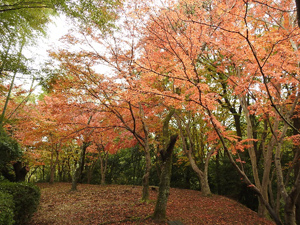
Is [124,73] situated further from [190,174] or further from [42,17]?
[190,174]

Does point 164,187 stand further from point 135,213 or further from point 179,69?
point 179,69

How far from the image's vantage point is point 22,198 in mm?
5004

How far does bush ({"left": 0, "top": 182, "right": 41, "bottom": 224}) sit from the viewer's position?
4.84 m

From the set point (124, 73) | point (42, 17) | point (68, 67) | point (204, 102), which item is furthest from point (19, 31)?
point (204, 102)

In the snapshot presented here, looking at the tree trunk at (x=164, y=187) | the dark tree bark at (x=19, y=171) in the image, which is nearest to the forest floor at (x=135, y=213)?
the tree trunk at (x=164, y=187)

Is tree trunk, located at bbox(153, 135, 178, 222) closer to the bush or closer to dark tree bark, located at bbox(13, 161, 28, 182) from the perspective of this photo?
the bush

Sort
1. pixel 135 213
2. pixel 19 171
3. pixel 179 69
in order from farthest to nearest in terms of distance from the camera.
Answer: pixel 19 171 → pixel 135 213 → pixel 179 69

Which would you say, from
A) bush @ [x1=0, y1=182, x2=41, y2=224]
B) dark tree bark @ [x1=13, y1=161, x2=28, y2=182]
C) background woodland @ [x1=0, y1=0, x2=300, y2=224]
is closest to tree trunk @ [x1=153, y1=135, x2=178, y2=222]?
background woodland @ [x1=0, y1=0, x2=300, y2=224]

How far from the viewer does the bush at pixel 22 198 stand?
4.84 meters

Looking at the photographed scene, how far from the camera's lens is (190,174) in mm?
12852

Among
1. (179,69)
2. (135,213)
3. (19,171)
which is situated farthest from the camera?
(19,171)

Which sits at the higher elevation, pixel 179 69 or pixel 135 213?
pixel 179 69

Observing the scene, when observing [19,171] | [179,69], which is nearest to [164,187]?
[179,69]

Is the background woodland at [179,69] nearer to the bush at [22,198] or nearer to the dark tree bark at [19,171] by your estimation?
the bush at [22,198]
